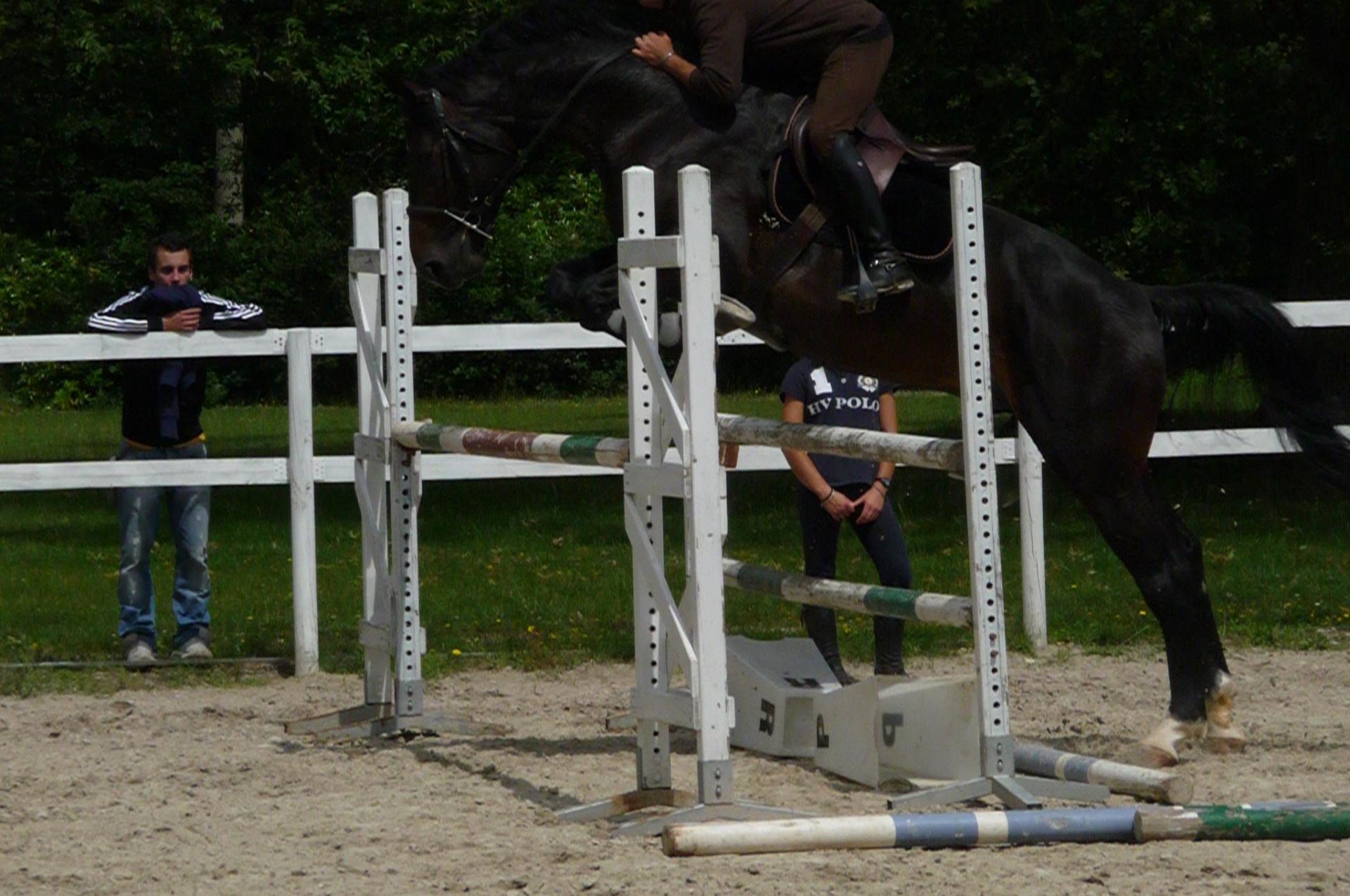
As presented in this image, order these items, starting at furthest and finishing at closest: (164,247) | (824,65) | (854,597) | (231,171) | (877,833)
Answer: (231,171), (164,247), (824,65), (854,597), (877,833)

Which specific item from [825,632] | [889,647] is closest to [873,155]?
[825,632]

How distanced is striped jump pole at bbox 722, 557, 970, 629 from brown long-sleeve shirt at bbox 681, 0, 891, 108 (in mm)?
1614

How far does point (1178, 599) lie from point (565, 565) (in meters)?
5.99

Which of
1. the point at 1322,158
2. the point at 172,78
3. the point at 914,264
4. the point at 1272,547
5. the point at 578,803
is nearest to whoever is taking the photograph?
the point at 578,803

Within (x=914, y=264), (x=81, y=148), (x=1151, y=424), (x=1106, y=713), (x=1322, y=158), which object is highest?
(x=81, y=148)

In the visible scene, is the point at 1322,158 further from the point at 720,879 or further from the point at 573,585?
the point at 720,879

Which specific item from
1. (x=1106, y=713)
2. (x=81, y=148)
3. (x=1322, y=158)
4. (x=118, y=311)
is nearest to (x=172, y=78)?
(x=81, y=148)

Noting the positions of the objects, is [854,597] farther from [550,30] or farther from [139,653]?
[139,653]

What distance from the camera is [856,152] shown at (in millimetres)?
5941

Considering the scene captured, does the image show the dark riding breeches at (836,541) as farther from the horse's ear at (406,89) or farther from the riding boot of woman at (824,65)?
the horse's ear at (406,89)

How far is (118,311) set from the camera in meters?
8.44

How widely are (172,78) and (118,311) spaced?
18985mm

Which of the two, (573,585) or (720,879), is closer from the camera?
(720,879)

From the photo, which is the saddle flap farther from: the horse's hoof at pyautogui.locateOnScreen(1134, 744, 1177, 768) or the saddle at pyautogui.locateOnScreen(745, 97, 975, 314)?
the horse's hoof at pyautogui.locateOnScreen(1134, 744, 1177, 768)
